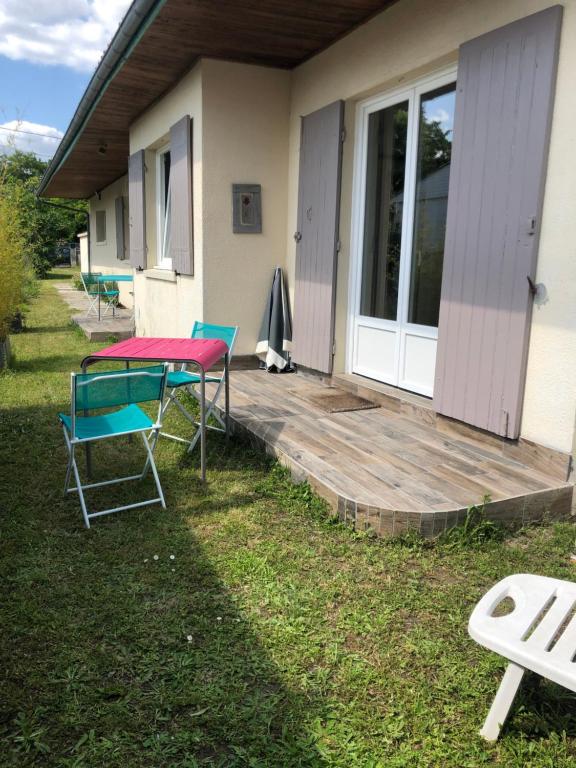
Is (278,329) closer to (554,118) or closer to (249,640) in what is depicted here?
(554,118)

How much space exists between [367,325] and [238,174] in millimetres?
2104

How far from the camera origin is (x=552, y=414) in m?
3.42

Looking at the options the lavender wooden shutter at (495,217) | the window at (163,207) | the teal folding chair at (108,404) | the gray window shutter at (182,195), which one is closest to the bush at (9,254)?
the window at (163,207)

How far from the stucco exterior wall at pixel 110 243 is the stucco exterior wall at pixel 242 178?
7.45 m

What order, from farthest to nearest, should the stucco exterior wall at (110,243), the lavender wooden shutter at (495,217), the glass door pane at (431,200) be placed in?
the stucco exterior wall at (110,243), the glass door pane at (431,200), the lavender wooden shutter at (495,217)

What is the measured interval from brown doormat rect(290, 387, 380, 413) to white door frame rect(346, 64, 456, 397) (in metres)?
0.25

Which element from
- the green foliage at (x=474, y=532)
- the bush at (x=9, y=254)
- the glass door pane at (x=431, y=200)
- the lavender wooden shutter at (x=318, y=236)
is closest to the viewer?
the green foliage at (x=474, y=532)

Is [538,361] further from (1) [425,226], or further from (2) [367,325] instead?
(2) [367,325]

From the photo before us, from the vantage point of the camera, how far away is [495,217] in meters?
3.65

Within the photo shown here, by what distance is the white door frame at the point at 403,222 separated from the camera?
458 cm

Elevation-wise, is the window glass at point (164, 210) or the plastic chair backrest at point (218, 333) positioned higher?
the window glass at point (164, 210)

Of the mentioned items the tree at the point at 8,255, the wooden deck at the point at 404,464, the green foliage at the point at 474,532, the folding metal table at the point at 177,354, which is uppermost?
the tree at the point at 8,255

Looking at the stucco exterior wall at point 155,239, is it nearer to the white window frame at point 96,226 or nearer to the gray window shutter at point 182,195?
the gray window shutter at point 182,195

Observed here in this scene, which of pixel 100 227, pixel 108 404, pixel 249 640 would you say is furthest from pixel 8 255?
pixel 100 227
